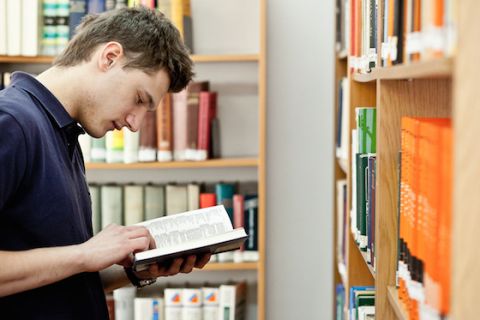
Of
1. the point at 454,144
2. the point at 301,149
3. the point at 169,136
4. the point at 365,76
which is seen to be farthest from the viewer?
the point at 301,149

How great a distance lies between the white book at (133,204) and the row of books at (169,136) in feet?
0.41

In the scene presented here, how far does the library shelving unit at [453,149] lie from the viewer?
34.2 inches

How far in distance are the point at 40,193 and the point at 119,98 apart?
0.98 ft

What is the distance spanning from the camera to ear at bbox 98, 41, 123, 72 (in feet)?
5.44

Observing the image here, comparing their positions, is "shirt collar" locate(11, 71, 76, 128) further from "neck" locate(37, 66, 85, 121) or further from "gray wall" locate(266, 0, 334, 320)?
A: "gray wall" locate(266, 0, 334, 320)

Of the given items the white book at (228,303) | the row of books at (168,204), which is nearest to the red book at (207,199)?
the row of books at (168,204)

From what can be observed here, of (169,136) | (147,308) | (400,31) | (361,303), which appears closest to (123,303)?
(147,308)

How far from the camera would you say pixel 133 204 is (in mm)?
3119

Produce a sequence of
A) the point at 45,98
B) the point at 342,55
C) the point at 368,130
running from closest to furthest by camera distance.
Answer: the point at 45,98, the point at 368,130, the point at 342,55

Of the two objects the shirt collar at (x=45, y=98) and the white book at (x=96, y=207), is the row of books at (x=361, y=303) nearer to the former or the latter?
the shirt collar at (x=45, y=98)

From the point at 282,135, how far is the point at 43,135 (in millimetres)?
1997

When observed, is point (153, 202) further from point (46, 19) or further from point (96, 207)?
point (46, 19)

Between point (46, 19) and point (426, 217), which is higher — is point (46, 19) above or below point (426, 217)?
above

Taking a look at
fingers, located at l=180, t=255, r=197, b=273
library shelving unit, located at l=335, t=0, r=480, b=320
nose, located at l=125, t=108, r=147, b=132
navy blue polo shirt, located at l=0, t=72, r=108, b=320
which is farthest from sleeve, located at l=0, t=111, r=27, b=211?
library shelving unit, located at l=335, t=0, r=480, b=320
